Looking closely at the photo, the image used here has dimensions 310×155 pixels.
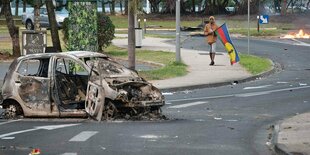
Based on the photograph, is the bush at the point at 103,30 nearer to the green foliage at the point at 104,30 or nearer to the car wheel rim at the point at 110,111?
the green foliage at the point at 104,30

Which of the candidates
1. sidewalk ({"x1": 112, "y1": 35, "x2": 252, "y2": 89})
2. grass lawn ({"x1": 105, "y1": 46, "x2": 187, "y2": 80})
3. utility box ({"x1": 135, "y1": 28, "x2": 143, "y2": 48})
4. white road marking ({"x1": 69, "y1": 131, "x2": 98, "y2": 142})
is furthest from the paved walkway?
white road marking ({"x1": 69, "y1": 131, "x2": 98, "y2": 142})

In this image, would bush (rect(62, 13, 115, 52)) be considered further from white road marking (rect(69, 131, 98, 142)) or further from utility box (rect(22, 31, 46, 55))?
white road marking (rect(69, 131, 98, 142))

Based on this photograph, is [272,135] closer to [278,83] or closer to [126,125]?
[126,125]

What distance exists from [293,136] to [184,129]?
A: 6.81 ft

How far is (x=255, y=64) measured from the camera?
26.0 m

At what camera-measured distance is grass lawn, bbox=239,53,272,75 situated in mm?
24094

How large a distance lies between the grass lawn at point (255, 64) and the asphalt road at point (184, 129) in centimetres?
561

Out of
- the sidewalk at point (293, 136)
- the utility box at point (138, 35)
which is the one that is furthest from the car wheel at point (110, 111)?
the utility box at point (138, 35)

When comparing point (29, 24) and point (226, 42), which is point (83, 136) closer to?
point (226, 42)

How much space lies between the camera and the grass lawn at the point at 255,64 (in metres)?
24.1

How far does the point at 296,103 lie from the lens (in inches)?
612

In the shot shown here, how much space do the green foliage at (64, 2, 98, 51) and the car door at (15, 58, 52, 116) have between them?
9804mm

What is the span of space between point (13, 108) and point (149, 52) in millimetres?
18201

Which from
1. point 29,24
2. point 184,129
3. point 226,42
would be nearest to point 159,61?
point 226,42
